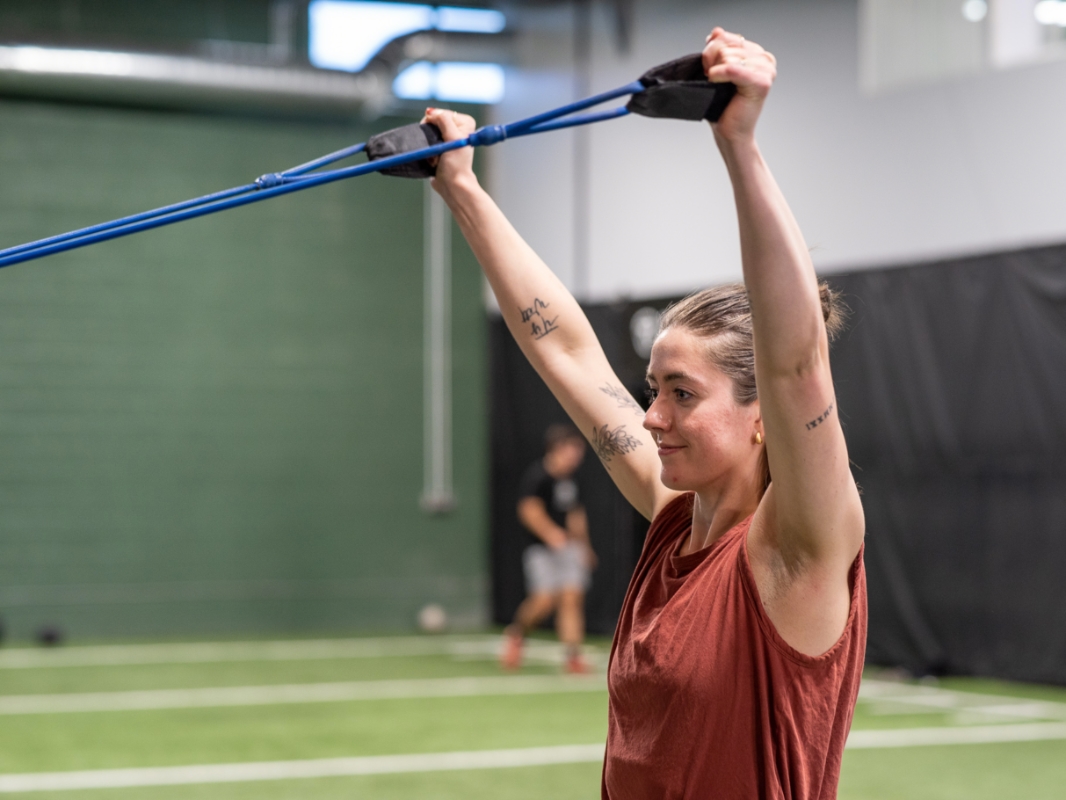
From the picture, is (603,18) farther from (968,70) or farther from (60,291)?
(60,291)

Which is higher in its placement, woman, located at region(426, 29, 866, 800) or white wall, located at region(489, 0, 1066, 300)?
white wall, located at region(489, 0, 1066, 300)

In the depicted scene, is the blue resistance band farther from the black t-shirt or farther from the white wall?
the black t-shirt

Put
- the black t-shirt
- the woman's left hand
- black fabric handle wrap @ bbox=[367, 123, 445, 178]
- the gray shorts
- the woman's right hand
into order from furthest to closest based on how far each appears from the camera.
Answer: the gray shorts
the black t-shirt
the woman's right hand
black fabric handle wrap @ bbox=[367, 123, 445, 178]
the woman's left hand

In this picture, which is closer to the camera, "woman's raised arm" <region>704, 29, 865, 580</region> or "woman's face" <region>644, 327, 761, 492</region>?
"woman's raised arm" <region>704, 29, 865, 580</region>

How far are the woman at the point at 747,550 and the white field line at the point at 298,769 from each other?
13.5 ft

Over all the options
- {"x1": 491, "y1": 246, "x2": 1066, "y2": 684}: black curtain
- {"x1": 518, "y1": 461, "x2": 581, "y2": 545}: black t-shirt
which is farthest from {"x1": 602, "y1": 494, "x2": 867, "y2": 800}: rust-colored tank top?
{"x1": 518, "y1": 461, "x2": 581, "y2": 545}: black t-shirt

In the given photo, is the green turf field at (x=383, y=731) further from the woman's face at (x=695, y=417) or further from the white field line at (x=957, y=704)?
the woman's face at (x=695, y=417)

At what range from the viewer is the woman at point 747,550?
4.30ft

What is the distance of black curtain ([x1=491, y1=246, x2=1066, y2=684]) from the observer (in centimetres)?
768

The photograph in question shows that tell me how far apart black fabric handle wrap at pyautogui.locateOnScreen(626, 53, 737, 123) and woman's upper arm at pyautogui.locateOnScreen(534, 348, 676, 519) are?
0.60 metres

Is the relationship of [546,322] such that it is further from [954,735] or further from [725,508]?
[954,735]

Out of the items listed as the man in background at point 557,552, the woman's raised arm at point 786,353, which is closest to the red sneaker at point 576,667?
the man in background at point 557,552

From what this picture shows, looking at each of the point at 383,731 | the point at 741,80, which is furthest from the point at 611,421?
the point at 383,731

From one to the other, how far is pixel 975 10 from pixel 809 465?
7.37m
